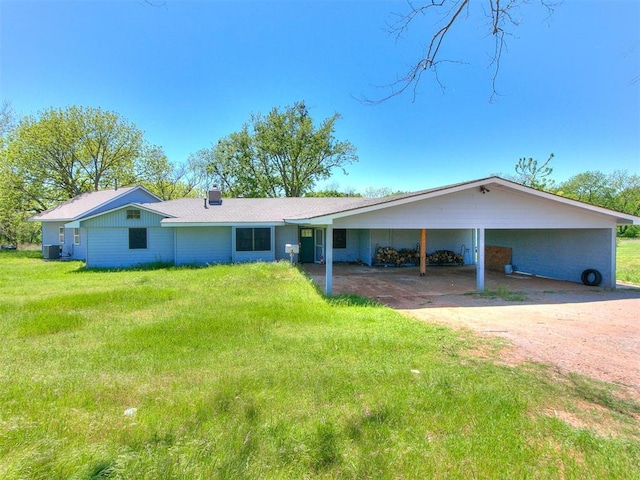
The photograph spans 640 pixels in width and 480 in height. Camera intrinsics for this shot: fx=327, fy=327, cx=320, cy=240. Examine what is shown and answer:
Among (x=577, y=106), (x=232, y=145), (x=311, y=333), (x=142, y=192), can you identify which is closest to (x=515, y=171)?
(x=577, y=106)

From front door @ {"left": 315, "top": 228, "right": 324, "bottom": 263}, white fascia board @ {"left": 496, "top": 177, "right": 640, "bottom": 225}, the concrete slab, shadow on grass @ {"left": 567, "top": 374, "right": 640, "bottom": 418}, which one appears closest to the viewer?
shadow on grass @ {"left": 567, "top": 374, "right": 640, "bottom": 418}

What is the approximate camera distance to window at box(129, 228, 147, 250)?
14914 millimetres

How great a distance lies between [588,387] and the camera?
12.1 ft

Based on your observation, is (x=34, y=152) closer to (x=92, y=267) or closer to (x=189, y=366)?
(x=92, y=267)

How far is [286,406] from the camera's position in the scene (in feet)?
10.4

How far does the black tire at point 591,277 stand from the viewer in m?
10.5

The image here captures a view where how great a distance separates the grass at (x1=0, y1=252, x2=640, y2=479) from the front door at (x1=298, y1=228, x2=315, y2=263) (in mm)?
10821

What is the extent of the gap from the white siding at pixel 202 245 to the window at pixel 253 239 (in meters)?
0.58

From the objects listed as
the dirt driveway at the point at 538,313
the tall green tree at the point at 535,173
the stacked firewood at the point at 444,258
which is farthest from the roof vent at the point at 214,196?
the tall green tree at the point at 535,173

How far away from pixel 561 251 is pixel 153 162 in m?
30.8

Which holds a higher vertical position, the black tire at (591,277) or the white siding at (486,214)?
the white siding at (486,214)

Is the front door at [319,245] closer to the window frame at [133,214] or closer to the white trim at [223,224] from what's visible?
the white trim at [223,224]

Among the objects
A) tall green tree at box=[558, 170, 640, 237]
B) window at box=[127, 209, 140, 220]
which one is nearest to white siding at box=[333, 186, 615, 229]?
window at box=[127, 209, 140, 220]

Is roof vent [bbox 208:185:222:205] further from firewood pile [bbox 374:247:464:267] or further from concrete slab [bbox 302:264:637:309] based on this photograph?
firewood pile [bbox 374:247:464:267]
